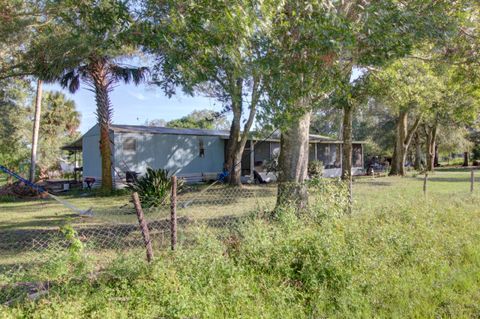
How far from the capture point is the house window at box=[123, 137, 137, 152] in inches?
707

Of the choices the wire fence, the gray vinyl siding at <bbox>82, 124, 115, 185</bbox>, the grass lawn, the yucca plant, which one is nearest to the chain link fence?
the wire fence

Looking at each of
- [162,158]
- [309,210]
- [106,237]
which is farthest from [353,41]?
[162,158]

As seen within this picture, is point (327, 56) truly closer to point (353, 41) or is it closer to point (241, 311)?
point (353, 41)

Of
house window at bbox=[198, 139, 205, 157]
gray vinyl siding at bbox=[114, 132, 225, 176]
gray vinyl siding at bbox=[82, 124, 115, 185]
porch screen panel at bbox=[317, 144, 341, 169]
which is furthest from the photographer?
porch screen panel at bbox=[317, 144, 341, 169]

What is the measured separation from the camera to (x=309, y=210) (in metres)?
6.06

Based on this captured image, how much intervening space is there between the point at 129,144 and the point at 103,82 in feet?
11.1

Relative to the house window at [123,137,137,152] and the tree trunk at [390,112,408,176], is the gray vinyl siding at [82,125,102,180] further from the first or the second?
the tree trunk at [390,112,408,176]

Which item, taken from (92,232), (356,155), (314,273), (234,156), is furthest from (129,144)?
(356,155)

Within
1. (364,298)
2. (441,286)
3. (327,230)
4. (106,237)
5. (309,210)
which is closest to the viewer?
(364,298)

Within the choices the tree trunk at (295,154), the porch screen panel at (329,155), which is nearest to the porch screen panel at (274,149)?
the porch screen panel at (329,155)

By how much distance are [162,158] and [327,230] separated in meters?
15.4

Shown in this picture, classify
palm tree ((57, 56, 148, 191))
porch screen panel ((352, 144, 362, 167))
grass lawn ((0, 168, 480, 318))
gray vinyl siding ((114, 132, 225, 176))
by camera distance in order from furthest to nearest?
1. porch screen panel ((352, 144, 362, 167))
2. gray vinyl siding ((114, 132, 225, 176))
3. palm tree ((57, 56, 148, 191))
4. grass lawn ((0, 168, 480, 318))

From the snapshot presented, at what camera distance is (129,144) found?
1809 cm

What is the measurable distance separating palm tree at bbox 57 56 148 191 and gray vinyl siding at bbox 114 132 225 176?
1.69 m
